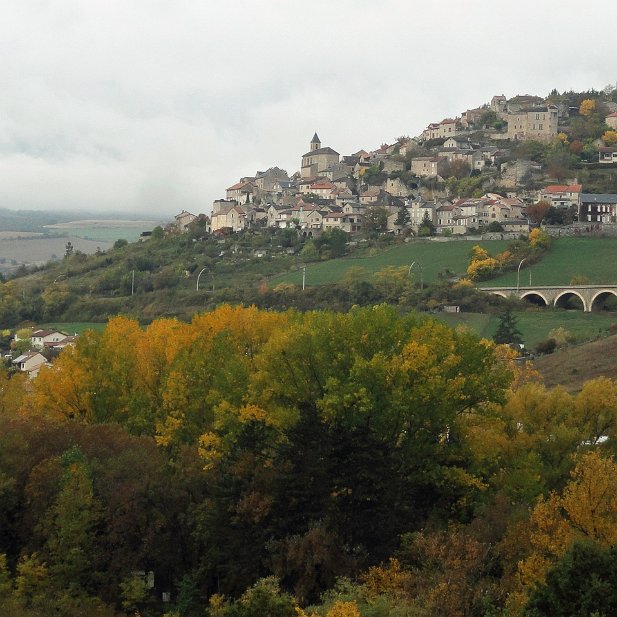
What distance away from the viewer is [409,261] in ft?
289

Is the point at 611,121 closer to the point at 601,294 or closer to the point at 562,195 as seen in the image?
the point at 562,195

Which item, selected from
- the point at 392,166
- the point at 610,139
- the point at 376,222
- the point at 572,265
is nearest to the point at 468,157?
the point at 392,166

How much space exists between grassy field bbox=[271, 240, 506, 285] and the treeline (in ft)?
180

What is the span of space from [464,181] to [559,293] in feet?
108

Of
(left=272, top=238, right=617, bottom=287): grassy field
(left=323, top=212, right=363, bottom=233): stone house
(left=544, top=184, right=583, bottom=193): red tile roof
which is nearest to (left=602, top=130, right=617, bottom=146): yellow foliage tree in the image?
(left=544, top=184, right=583, bottom=193): red tile roof

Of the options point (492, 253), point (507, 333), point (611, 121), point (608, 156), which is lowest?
point (507, 333)

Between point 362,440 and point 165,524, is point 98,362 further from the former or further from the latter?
point 362,440

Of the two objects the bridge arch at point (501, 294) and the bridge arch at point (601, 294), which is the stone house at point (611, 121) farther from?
the bridge arch at point (501, 294)

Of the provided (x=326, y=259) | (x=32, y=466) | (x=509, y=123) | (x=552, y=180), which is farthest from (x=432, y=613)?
(x=509, y=123)

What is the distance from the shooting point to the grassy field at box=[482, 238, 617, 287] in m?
80.3

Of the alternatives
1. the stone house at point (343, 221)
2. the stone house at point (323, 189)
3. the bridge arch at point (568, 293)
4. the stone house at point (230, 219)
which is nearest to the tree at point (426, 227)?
the stone house at point (343, 221)

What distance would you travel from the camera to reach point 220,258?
9894 cm

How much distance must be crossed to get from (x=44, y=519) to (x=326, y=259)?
68.7m

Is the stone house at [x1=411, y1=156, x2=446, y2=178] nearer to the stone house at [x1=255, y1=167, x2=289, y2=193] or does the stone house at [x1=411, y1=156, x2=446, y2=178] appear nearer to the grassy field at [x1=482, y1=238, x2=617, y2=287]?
the stone house at [x1=255, y1=167, x2=289, y2=193]
